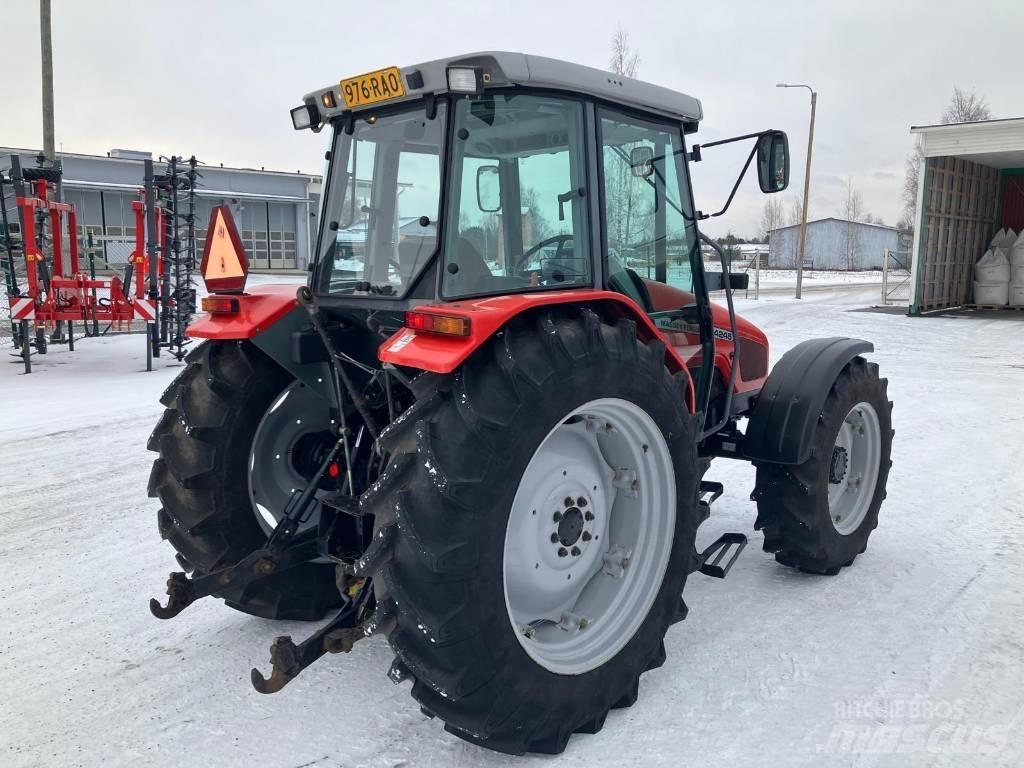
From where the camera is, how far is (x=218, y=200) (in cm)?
3222

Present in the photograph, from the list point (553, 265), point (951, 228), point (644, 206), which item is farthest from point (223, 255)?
point (951, 228)

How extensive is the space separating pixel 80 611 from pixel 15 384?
7.25m

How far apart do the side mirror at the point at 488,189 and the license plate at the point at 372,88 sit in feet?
1.29

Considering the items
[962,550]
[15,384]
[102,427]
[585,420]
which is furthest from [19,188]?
[962,550]

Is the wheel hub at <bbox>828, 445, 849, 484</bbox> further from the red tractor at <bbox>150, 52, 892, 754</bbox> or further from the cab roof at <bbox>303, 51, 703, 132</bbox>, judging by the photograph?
the cab roof at <bbox>303, 51, 703, 132</bbox>

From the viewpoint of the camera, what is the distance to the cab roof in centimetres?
260

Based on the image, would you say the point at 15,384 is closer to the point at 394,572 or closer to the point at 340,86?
the point at 340,86

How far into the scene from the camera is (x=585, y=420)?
2971 millimetres

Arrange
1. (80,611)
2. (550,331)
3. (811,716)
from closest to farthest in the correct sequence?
(550,331) → (811,716) → (80,611)

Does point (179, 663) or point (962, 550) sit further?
point (962, 550)

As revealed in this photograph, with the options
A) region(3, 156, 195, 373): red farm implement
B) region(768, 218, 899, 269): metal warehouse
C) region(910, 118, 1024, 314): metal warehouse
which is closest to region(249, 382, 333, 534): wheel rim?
region(3, 156, 195, 373): red farm implement

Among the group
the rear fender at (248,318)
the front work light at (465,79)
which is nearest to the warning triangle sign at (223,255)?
the rear fender at (248,318)

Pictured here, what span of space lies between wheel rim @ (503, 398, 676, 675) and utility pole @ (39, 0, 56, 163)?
608 inches

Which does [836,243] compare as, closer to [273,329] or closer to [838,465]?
[838,465]
